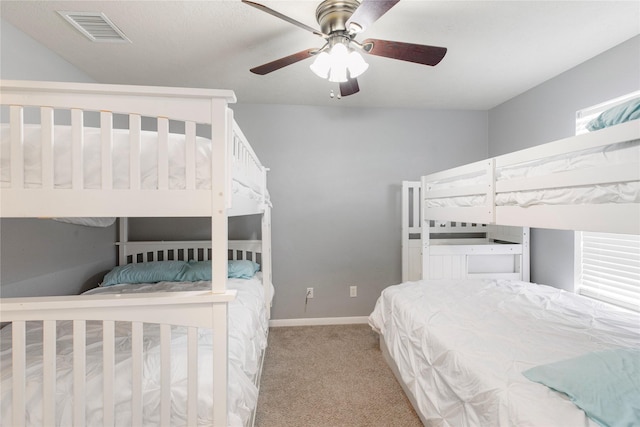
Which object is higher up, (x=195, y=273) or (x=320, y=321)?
(x=195, y=273)

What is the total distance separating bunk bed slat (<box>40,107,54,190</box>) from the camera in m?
0.90

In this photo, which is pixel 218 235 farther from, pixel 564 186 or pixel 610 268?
pixel 610 268

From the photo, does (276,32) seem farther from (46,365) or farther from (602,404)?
(602,404)

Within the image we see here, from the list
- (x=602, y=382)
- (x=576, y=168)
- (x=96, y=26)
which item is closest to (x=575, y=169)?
(x=576, y=168)

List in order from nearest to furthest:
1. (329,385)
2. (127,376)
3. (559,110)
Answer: (127,376) → (329,385) → (559,110)

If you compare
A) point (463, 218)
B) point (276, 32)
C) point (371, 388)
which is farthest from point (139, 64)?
point (371, 388)

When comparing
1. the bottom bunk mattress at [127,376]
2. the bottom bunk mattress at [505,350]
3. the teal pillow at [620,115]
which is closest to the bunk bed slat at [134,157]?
the bottom bunk mattress at [127,376]

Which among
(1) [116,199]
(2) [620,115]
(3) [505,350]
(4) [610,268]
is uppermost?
(2) [620,115]

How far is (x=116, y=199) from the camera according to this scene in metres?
0.93

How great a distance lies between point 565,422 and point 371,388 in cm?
136

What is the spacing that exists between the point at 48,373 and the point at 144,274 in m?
1.68

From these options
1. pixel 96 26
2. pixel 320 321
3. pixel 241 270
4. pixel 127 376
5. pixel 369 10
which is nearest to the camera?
pixel 127 376

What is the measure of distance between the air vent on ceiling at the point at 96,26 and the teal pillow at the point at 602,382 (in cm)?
283

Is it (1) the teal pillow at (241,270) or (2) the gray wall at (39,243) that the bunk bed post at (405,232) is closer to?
(1) the teal pillow at (241,270)
